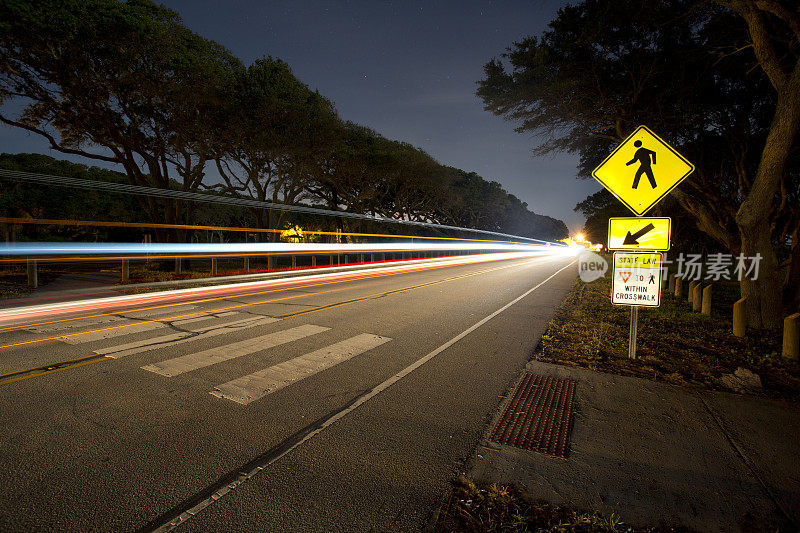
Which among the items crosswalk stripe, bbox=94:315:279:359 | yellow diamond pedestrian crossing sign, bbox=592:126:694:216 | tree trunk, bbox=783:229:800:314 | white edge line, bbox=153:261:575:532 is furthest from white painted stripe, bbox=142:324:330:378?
tree trunk, bbox=783:229:800:314

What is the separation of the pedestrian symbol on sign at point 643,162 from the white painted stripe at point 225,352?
5628 millimetres

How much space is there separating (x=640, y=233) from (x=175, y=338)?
285 inches

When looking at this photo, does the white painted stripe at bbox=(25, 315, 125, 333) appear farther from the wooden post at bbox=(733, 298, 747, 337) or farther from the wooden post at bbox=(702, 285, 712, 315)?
the wooden post at bbox=(702, 285, 712, 315)

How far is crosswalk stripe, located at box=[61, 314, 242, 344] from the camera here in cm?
602

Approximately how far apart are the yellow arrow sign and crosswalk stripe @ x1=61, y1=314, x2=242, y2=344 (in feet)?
24.4

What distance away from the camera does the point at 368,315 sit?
842 cm

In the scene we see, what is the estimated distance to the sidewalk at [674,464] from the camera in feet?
8.28

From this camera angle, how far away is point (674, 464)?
10.0 ft

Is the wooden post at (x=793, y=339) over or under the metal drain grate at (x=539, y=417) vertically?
over

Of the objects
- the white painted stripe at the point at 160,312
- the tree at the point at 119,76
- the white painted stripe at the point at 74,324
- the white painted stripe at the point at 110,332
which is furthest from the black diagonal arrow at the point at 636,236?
the tree at the point at 119,76

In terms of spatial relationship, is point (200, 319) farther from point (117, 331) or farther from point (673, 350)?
point (673, 350)

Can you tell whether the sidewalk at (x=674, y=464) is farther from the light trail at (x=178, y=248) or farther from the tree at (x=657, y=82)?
the light trail at (x=178, y=248)

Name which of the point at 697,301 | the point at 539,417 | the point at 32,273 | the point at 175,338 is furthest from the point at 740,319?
the point at 32,273

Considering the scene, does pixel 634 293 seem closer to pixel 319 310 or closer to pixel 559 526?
pixel 559 526
